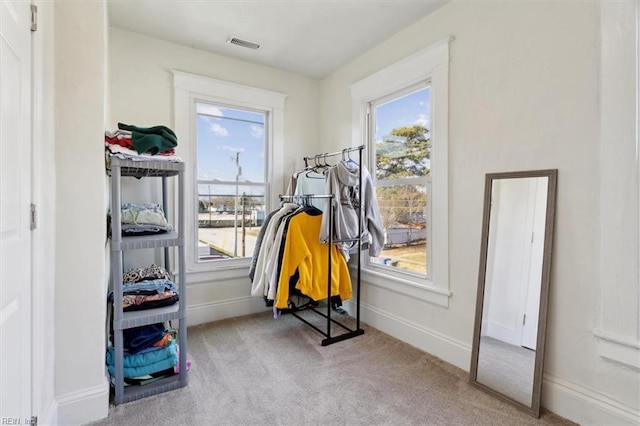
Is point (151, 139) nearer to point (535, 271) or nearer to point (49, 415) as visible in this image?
point (49, 415)

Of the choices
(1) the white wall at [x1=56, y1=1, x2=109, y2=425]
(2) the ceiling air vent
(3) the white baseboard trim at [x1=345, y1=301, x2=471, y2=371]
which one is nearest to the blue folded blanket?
(1) the white wall at [x1=56, y1=1, x2=109, y2=425]

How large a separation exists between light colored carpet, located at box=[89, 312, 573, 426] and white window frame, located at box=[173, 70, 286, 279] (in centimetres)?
79

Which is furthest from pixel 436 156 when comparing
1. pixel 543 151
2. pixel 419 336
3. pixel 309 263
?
pixel 419 336

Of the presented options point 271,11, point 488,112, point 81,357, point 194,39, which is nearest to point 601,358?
point 488,112

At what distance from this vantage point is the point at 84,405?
67.7 inches

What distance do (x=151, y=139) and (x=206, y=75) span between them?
4.93 ft

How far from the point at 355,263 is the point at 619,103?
225 centimetres

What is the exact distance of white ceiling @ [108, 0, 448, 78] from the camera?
2381 mm

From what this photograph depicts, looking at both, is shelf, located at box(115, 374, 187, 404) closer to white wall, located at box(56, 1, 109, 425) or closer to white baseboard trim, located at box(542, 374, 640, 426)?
white wall, located at box(56, 1, 109, 425)

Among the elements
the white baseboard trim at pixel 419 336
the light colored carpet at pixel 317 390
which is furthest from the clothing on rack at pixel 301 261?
the light colored carpet at pixel 317 390

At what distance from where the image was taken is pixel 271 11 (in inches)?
96.3

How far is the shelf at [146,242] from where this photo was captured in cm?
184

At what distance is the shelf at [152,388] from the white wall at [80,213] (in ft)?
0.46

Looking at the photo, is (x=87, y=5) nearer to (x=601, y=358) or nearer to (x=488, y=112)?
(x=488, y=112)
